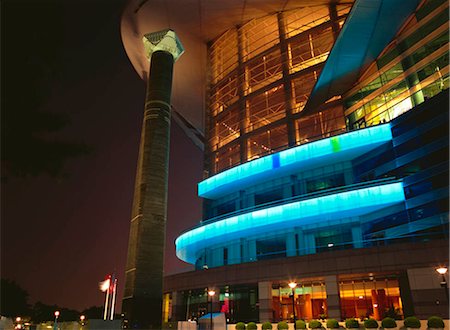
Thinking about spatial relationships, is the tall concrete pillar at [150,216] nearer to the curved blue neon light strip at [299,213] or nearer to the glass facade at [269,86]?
the curved blue neon light strip at [299,213]

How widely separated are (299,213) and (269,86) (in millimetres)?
24515

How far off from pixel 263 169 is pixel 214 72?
97.1 ft

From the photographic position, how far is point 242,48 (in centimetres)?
6719

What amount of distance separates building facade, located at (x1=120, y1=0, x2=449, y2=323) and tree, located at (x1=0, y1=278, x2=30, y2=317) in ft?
136

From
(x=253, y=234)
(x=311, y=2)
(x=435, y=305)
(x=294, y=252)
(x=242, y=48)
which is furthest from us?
(x=242, y=48)

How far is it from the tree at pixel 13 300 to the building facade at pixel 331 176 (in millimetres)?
41387

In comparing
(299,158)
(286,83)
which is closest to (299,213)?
(299,158)

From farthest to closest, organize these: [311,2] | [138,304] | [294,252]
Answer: [311,2]
[294,252]
[138,304]

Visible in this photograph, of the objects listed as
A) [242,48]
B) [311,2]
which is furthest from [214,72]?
[311,2]

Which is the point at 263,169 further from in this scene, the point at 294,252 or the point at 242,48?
the point at 242,48

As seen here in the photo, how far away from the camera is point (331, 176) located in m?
46.8

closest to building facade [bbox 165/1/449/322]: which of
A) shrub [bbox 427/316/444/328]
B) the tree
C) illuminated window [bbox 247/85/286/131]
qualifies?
illuminated window [bbox 247/85/286/131]

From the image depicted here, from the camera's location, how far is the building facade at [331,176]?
35.1m

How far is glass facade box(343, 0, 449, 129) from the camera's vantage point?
42.6m
